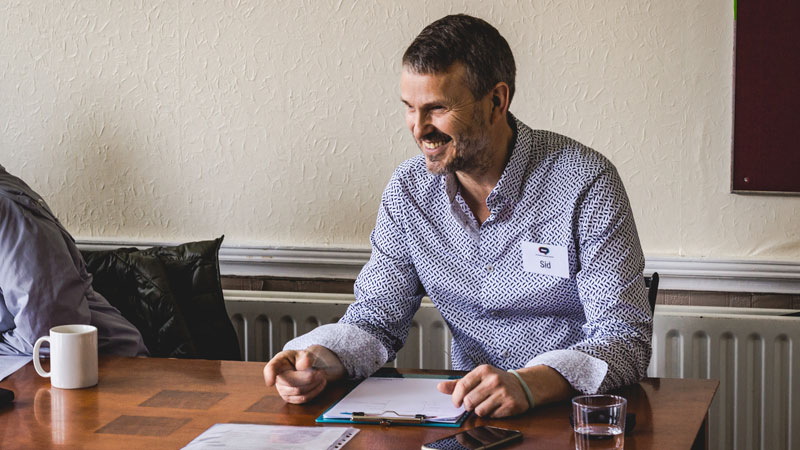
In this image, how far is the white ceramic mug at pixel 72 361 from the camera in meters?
1.51

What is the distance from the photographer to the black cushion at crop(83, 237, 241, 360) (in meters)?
2.33

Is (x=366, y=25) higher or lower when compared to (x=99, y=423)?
higher

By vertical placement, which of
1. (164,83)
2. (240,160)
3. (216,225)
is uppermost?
(164,83)

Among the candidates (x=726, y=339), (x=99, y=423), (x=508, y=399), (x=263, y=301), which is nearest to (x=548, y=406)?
(x=508, y=399)

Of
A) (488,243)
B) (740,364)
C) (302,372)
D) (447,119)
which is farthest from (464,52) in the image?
(740,364)

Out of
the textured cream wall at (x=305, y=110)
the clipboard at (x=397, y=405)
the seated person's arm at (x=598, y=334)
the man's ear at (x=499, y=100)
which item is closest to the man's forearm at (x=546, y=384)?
the seated person's arm at (x=598, y=334)

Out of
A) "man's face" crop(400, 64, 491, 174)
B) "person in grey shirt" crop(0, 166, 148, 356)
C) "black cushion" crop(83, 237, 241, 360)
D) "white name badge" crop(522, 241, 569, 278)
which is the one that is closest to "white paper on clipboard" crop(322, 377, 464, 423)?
"white name badge" crop(522, 241, 569, 278)

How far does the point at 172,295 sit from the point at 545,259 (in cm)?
112

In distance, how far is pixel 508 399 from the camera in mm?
1308

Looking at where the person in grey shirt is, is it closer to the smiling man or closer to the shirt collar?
the smiling man

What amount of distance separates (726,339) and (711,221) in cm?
33

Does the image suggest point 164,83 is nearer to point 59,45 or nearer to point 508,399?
point 59,45

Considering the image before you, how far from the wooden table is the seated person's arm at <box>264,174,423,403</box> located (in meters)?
0.04

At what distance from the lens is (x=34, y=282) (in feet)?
6.23
